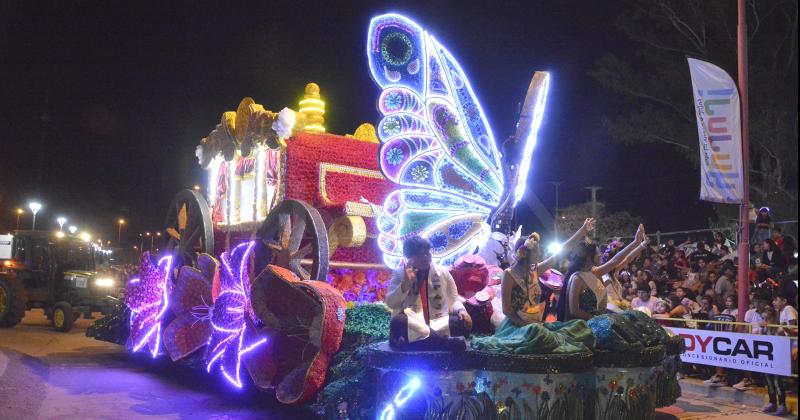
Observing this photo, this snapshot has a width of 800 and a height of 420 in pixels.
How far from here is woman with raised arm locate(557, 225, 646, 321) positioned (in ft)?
21.9

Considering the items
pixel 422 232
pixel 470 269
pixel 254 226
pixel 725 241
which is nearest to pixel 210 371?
pixel 254 226

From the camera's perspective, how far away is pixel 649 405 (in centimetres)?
663

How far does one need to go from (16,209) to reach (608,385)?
4086 centimetres

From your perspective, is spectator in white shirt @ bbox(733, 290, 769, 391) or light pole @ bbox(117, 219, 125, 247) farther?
light pole @ bbox(117, 219, 125, 247)

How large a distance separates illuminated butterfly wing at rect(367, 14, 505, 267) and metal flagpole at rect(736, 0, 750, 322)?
4.23 metres

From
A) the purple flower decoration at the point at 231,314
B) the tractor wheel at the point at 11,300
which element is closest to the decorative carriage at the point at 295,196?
the purple flower decoration at the point at 231,314

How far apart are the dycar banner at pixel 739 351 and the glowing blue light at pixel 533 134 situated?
2.99 metres

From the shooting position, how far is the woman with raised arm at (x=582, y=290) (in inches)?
262

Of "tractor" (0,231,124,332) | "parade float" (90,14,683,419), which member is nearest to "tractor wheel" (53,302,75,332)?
"tractor" (0,231,124,332)

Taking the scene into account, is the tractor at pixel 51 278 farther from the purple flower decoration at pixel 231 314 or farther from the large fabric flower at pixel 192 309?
the purple flower decoration at pixel 231 314

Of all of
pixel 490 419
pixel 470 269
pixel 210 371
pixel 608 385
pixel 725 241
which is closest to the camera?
pixel 490 419

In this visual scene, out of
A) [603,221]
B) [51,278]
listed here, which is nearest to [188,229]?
[51,278]

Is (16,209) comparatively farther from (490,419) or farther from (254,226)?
(490,419)

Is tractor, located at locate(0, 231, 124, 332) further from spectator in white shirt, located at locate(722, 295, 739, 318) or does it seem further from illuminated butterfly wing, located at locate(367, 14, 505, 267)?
spectator in white shirt, located at locate(722, 295, 739, 318)
